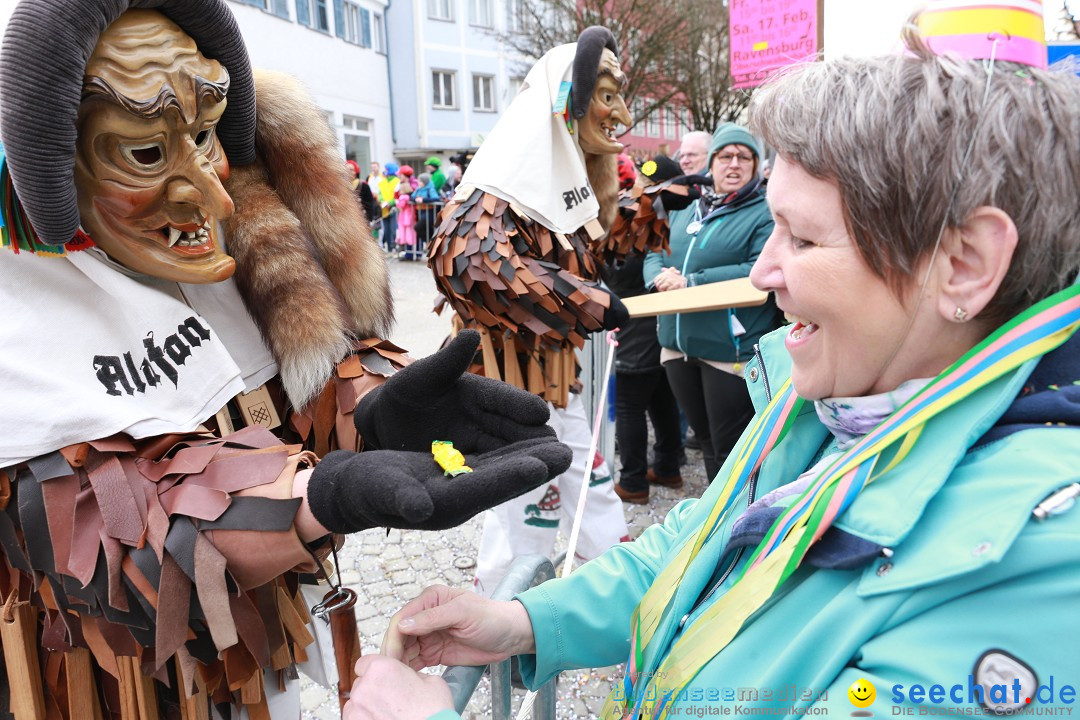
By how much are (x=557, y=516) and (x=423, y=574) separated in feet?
2.81

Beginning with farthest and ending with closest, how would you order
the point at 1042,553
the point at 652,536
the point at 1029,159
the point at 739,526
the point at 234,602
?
the point at 652,536 → the point at 234,602 → the point at 739,526 → the point at 1029,159 → the point at 1042,553

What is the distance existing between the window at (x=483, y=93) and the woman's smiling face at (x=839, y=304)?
26.7 m

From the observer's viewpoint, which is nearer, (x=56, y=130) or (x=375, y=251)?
(x=56, y=130)

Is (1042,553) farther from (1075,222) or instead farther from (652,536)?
(652,536)

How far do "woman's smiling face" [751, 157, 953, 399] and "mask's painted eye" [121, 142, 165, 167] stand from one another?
3.38 feet

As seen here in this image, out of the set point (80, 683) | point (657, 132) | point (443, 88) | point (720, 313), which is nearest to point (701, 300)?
point (720, 313)

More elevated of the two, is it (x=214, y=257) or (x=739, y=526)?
(x=214, y=257)

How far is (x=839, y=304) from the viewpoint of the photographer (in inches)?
36.4

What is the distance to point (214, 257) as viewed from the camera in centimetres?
139

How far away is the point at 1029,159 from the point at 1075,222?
98mm

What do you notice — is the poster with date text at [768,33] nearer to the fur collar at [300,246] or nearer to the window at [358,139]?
the fur collar at [300,246]

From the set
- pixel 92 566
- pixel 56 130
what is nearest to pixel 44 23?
pixel 56 130

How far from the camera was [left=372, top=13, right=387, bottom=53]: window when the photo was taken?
73.9ft

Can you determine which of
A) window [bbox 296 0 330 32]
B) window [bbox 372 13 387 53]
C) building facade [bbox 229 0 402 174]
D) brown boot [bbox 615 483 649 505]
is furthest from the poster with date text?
window [bbox 372 13 387 53]
